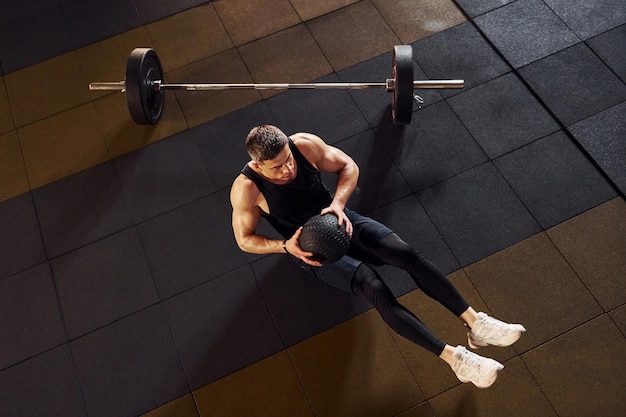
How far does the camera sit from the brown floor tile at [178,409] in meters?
2.66

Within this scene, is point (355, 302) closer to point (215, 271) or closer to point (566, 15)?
point (215, 271)

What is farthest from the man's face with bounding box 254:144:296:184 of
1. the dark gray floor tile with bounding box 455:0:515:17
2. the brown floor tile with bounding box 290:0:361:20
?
the dark gray floor tile with bounding box 455:0:515:17

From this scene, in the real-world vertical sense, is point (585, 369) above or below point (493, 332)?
below

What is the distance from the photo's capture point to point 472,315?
241 cm

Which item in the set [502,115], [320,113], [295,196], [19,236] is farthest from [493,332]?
[19,236]

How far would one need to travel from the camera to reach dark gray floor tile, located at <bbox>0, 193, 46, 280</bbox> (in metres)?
3.11

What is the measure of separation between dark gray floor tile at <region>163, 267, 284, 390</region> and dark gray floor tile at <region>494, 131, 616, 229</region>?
4.95 ft

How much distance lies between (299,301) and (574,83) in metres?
2.05

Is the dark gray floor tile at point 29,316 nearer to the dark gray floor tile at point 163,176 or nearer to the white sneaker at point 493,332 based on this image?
the dark gray floor tile at point 163,176

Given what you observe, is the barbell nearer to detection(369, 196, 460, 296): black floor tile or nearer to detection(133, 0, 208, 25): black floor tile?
detection(369, 196, 460, 296): black floor tile

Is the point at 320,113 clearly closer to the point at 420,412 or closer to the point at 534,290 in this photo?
the point at 534,290

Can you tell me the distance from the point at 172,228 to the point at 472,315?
1.67 m

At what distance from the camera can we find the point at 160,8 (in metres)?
4.01

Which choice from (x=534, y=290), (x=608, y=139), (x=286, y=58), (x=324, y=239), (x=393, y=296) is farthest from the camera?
(x=286, y=58)
